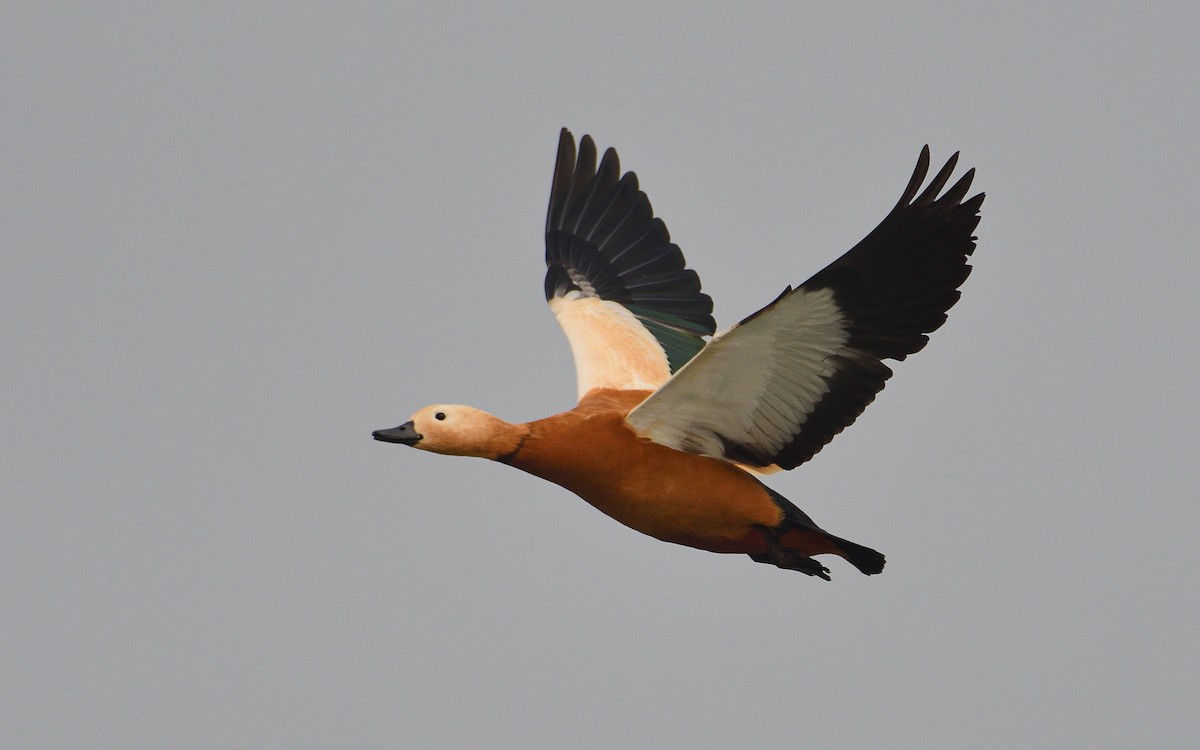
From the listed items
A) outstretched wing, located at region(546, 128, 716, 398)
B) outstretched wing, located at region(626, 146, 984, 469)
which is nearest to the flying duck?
outstretched wing, located at region(626, 146, 984, 469)

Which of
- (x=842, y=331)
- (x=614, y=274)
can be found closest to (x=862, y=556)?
(x=842, y=331)

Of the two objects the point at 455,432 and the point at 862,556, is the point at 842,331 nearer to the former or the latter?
the point at 862,556

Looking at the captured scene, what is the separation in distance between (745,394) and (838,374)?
1.93 ft

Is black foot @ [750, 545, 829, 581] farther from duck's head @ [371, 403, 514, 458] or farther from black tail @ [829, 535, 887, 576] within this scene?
duck's head @ [371, 403, 514, 458]

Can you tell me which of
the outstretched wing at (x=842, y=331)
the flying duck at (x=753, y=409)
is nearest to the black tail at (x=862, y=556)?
the flying duck at (x=753, y=409)

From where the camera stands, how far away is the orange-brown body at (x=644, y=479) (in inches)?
419

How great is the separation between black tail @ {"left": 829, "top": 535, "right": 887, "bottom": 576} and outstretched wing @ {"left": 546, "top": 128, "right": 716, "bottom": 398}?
2.28 m

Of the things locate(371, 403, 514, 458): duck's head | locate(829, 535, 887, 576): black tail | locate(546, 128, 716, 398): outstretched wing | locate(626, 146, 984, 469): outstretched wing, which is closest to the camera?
locate(626, 146, 984, 469): outstretched wing

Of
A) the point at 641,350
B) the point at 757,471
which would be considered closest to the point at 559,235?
the point at 641,350

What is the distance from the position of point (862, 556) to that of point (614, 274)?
3926 mm

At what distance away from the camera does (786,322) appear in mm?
9781

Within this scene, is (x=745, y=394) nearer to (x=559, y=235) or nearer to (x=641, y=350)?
(x=641, y=350)

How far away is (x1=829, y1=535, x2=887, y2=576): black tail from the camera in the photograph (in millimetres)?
10867

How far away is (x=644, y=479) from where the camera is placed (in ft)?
35.0
